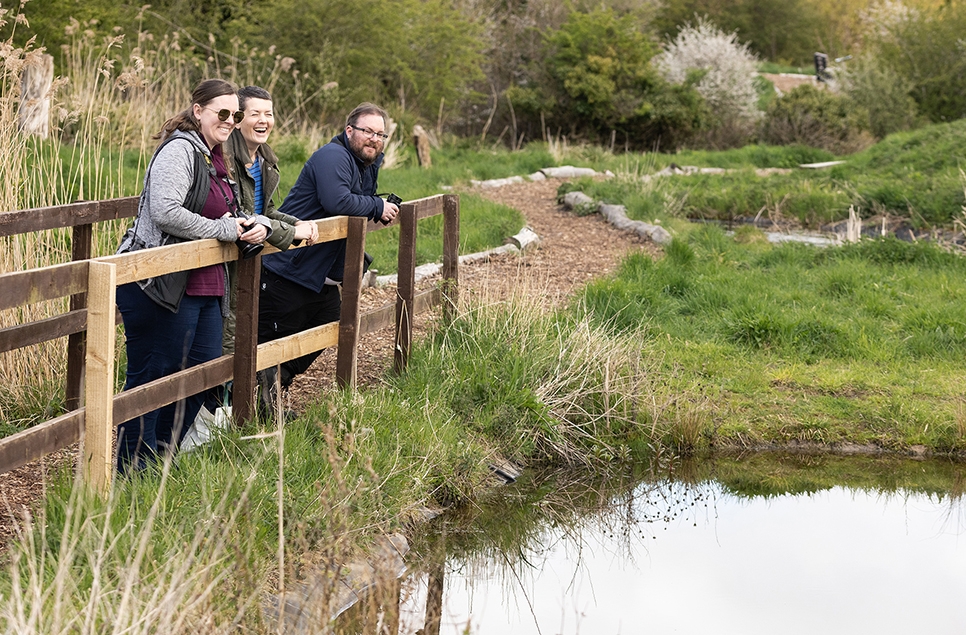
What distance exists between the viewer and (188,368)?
466 cm

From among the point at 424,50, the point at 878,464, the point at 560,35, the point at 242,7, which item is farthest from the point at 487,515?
the point at 560,35

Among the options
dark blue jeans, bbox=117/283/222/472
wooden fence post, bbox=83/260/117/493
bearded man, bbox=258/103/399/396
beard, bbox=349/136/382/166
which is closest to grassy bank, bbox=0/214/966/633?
wooden fence post, bbox=83/260/117/493

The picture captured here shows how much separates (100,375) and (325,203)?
200 centimetres

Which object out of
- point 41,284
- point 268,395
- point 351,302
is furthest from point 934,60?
point 41,284

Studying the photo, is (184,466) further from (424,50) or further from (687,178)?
(424,50)

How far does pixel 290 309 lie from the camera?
586 centimetres

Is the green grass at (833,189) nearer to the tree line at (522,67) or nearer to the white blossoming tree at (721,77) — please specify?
the tree line at (522,67)

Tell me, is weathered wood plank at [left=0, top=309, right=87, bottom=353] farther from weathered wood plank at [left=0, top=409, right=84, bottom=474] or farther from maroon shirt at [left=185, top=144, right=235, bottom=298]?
weathered wood plank at [left=0, top=409, right=84, bottom=474]

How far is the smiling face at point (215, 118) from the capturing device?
4539mm

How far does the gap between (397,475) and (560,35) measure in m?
21.4

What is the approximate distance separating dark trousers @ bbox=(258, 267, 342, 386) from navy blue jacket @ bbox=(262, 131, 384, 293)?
8 cm

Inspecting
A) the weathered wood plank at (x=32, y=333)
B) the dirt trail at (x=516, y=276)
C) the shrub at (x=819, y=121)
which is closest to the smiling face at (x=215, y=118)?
the weathered wood plank at (x=32, y=333)

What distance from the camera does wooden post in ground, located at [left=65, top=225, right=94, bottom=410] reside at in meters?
5.11

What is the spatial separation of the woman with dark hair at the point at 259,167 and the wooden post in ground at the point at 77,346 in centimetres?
71
